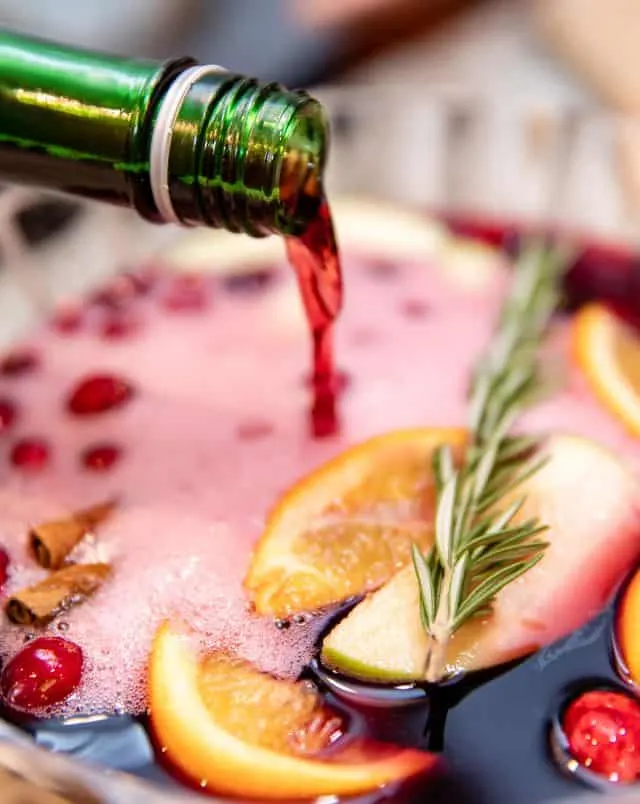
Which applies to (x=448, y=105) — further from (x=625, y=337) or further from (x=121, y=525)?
(x=121, y=525)

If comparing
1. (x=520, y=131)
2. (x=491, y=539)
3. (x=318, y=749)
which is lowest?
(x=318, y=749)

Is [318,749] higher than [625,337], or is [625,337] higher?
[625,337]

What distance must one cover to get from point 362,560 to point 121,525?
22 centimetres

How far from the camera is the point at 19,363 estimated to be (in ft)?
3.69

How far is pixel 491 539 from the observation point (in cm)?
75

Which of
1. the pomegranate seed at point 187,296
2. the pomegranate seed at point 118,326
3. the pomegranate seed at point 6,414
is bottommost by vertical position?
the pomegranate seed at point 6,414

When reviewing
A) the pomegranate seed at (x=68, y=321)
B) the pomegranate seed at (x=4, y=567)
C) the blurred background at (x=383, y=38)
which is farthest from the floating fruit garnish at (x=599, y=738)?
the blurred background at (x=383, y=38)

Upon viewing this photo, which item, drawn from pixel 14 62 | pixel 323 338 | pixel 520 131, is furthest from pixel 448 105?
pixel 14 62

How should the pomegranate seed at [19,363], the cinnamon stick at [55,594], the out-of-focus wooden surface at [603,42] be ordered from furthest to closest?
1. the out-of-focus wooden surface at [603,42]
2. the pomegranate seed at [19,363]
3. the cinnamon stick at [55,594]

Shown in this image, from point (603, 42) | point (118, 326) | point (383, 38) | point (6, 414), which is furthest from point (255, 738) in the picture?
point (383, 38)

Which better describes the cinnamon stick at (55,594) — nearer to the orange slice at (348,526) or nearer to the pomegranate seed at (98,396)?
the orange slice at (348,526)

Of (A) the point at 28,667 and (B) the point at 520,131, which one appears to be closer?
(A) the point at 28,667

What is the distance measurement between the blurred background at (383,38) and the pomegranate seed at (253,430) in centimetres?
96

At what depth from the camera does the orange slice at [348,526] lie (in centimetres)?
78
